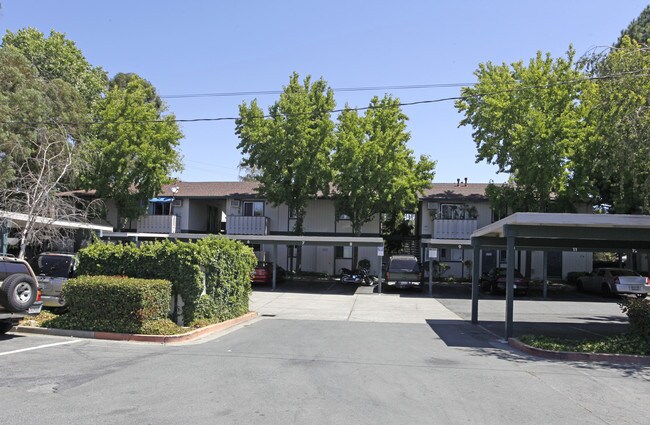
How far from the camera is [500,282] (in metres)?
28.2

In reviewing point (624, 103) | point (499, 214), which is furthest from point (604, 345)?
point (499, 214)

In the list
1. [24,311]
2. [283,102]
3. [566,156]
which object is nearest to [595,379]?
[24,311]

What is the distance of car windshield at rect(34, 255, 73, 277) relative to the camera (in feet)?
49.1

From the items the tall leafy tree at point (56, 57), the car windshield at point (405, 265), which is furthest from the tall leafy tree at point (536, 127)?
the tall leafy tree at point (56, 57)

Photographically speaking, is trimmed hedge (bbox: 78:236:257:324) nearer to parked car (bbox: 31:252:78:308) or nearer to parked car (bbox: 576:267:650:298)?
parked car (bbox: 31:252:78:308)

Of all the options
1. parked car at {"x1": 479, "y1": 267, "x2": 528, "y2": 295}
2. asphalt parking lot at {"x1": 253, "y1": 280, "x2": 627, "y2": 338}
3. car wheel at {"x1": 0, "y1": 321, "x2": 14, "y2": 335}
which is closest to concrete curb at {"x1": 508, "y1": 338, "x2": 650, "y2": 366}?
asphalt parking lot at {"x1": 253, "y1": 280, "x2": 627, "y2": 338}

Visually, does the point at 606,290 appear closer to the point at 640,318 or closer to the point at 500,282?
the point at 500,282

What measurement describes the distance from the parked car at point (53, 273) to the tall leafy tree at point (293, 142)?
17.8m

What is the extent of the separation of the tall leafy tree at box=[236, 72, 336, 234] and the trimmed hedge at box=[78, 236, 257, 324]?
57.2 feet

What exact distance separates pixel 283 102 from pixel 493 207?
14519mm

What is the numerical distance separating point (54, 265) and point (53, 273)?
28 cm

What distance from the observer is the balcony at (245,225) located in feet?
117

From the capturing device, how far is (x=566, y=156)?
2820 cm

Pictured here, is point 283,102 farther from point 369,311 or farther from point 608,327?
point 608,327
